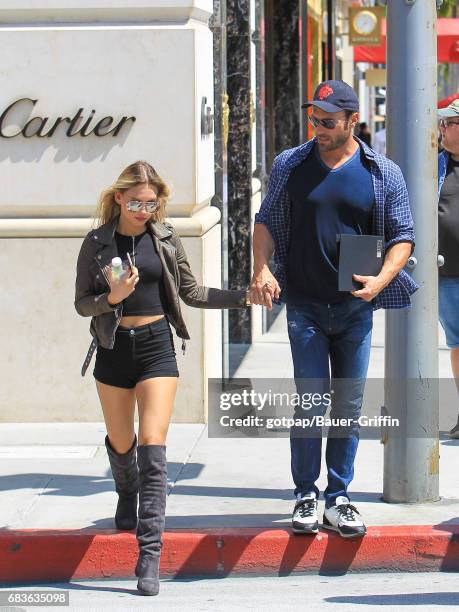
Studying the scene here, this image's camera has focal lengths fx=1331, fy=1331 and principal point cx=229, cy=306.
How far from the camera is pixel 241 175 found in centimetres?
1128

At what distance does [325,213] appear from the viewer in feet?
19.0

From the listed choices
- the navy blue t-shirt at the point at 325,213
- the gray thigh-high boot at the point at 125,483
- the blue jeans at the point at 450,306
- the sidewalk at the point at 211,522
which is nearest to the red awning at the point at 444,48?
the blue jeans at the point at 450,306

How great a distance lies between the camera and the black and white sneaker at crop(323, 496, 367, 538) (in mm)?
5895

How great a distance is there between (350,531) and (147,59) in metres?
3.54

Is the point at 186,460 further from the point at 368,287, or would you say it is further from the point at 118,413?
the point at 368,287

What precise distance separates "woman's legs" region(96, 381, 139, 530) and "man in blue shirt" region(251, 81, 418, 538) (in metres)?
0.72

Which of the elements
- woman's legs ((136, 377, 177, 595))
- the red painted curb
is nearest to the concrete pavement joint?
the red painted curb

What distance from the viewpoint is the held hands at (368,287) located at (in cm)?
569

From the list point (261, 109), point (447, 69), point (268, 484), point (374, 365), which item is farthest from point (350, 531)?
point (447, 69)

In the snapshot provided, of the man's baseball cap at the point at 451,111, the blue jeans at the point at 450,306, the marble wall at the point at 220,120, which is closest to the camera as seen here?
the man's baseball cap at the point at 451,111

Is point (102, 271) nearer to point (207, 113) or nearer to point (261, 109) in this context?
point (207, 113)

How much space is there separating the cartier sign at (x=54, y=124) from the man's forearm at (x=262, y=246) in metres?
2.44

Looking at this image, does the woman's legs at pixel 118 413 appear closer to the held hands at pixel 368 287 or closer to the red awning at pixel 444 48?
the held hands at pixel 368 287

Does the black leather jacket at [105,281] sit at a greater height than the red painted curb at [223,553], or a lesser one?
greater
